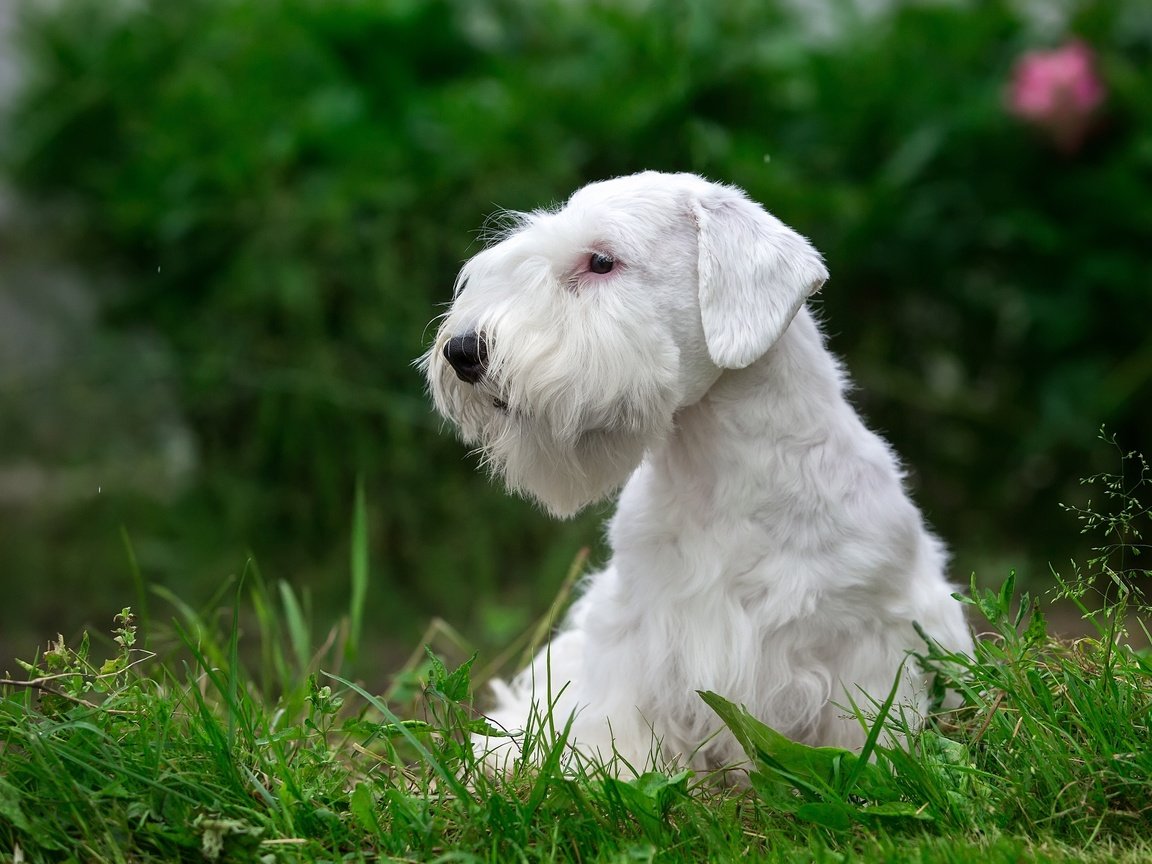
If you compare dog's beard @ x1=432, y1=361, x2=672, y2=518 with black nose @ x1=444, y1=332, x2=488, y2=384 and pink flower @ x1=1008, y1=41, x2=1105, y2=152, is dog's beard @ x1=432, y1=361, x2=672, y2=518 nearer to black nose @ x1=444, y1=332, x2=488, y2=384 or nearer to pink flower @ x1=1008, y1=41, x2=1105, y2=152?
black nose @ x1=444, y1=332, x2=488, y2=384

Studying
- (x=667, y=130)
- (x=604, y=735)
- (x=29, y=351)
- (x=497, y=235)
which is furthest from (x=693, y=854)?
(x=29, y=351)

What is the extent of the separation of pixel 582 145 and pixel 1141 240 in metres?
2.63

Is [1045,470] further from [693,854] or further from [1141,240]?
[693,854]

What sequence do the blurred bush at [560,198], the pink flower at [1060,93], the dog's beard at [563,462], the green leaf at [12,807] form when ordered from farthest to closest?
the blurred bush at [560,198]
the pink flower at [1060,93]
the dog's beard at [563,462]
the green leaf at [12,807]

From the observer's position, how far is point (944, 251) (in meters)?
6.35

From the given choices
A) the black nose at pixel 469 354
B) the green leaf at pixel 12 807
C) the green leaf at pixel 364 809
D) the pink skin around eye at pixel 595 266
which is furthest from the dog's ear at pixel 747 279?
the green leaf at pixel 12 807

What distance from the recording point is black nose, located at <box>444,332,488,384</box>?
3059 mm

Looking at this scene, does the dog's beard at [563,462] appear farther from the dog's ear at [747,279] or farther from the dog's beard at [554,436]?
the dog's ear at [747,279]

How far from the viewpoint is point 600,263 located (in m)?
3.16

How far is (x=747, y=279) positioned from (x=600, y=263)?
35 cm

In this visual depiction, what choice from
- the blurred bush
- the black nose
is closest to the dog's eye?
the black nose

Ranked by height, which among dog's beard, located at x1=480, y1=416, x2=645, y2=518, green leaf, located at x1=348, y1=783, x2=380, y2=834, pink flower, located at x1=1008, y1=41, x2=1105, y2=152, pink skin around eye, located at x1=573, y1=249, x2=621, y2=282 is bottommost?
green leaf, located at x1=348, y1=783, x2=380, y2=834

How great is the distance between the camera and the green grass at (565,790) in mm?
2582

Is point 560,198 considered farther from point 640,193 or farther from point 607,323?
point 607,323
